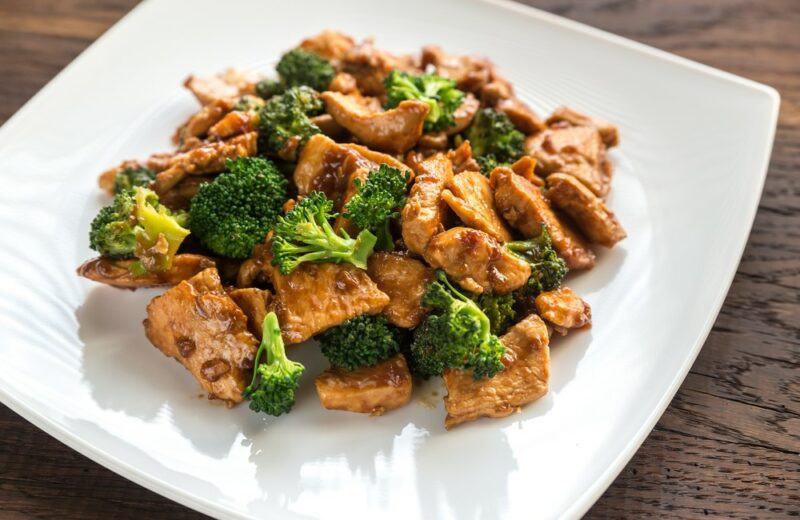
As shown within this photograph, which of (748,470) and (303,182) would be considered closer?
(748,470)

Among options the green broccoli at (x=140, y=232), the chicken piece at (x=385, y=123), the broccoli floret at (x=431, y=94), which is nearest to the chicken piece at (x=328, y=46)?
the broccoli floret at (x=431, y=94)

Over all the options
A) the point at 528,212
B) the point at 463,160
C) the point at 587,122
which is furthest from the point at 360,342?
the point at 587,122

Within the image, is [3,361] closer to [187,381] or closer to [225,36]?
[187,381]

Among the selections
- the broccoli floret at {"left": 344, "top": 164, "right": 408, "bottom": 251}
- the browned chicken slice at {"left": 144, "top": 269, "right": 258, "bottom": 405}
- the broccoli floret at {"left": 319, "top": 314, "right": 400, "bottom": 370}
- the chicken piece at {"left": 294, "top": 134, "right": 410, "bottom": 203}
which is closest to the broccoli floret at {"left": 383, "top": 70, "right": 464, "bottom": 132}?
the chicken piece at {"left": 294, "top": 134, "right": 410, "bottom": 203}

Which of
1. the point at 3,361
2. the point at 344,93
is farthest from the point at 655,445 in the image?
the point at 3,361

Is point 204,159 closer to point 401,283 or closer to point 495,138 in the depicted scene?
point 401,283

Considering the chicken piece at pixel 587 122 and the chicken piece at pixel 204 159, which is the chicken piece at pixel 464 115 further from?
the chicken piece at pixel 204 159

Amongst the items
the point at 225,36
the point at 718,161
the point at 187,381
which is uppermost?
the point at 718,161
